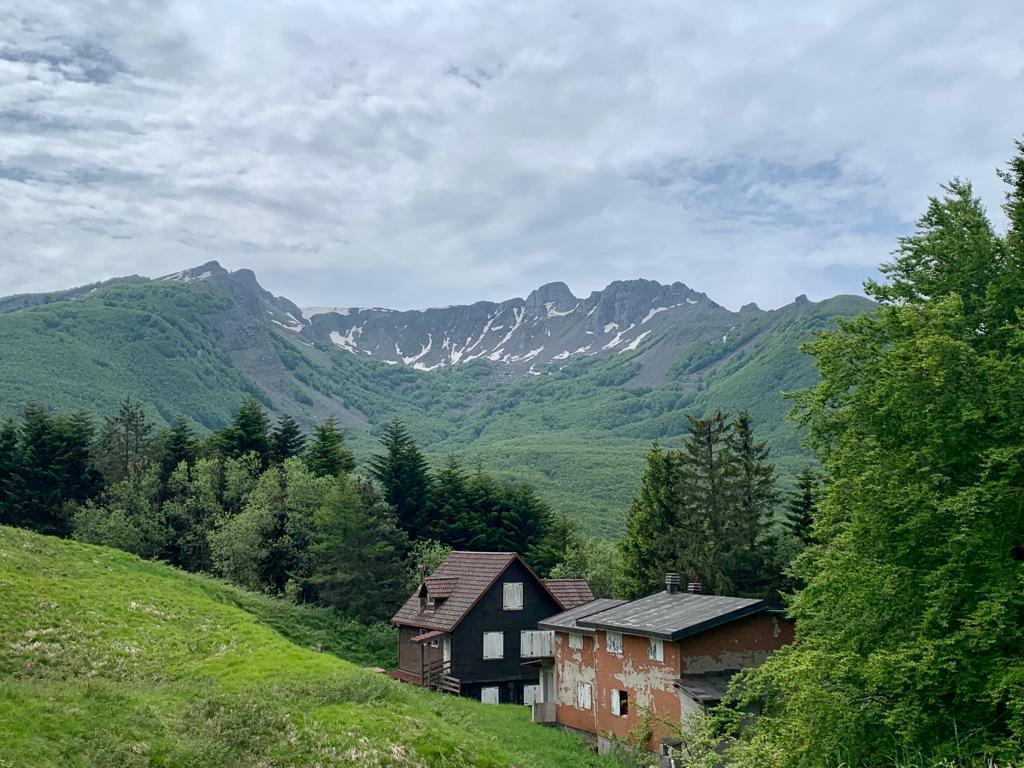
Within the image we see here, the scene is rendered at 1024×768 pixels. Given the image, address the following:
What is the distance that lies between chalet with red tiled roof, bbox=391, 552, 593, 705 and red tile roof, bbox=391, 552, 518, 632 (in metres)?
0.06

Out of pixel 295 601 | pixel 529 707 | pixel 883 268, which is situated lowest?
pixel 529 707

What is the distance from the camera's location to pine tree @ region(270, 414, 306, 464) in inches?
3253

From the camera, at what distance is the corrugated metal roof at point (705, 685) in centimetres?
3453

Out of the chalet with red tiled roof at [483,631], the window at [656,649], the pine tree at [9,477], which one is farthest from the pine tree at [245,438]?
the window at [656,649]

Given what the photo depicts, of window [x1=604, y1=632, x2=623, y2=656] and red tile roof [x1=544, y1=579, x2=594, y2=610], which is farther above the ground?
red tile roof [x1=544, y1=579, x2=594, y2=610]

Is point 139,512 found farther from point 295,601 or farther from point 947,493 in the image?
point 947,493

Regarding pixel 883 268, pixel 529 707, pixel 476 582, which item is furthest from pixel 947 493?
pixel 476 582

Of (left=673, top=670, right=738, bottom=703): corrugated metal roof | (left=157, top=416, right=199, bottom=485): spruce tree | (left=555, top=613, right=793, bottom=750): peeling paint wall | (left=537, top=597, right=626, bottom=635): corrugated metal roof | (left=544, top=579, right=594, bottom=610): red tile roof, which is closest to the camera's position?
(left=673, top=670, right=738, bottom=703): corrugated metal roof

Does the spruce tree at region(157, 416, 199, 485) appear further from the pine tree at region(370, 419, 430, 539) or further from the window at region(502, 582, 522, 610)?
the window at region(502, 582, 522, 610)

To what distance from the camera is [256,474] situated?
3059 inches

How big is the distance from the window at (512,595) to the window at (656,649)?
719 inches

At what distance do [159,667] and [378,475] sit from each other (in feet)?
155

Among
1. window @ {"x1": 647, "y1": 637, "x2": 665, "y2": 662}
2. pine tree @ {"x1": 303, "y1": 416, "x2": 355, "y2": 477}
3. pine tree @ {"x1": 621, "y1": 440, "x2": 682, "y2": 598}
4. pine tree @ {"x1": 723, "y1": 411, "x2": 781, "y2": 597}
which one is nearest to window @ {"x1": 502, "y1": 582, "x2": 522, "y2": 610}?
pine tree @ {"x1": 621, "y1": 440, "x2": 682, "y2": 598}

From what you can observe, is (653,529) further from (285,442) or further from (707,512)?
(285,442)
